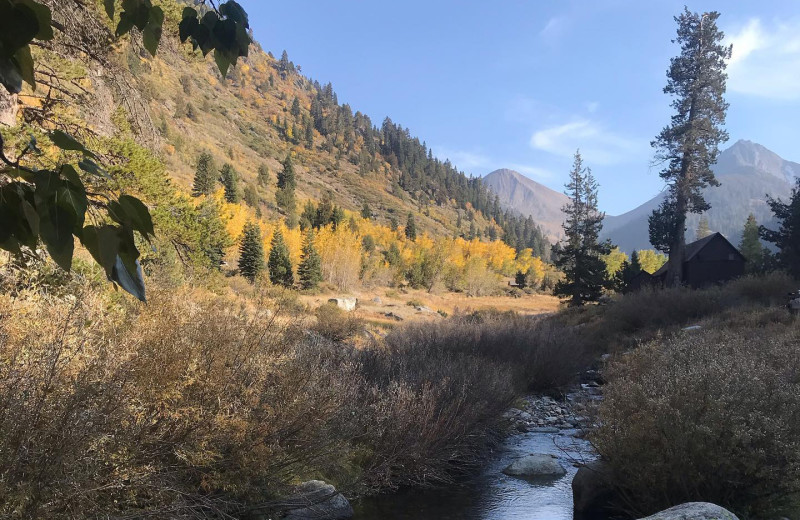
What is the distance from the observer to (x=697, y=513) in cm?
515

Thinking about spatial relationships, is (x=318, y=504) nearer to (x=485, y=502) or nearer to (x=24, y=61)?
(x=485, y=502)

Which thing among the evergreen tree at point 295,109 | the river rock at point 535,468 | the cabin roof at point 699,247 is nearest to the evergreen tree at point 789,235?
the cabin roof at point 699,247

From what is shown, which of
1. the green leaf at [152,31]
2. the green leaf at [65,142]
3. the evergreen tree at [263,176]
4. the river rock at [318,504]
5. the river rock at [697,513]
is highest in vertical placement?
the evergreen tree at [263,176]

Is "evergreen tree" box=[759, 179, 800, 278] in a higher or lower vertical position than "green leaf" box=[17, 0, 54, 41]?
higher

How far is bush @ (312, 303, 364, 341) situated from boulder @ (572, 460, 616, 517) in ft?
44.5

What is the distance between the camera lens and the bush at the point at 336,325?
20.9m

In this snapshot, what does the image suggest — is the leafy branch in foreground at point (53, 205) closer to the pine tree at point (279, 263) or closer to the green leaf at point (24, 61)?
the green leaf at point (24, 61)

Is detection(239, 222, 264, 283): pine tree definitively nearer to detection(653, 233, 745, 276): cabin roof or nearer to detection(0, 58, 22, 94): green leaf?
detection(653, 233, 745, 276): cabin roof

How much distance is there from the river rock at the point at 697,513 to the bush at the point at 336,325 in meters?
15.8

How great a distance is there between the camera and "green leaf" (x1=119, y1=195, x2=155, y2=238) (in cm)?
96

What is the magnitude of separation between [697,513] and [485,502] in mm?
4007

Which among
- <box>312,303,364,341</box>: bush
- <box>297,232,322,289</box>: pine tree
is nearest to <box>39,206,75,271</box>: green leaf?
<box>312,303,364,341</box>: bush

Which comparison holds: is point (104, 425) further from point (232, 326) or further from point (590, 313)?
point (590, 313)

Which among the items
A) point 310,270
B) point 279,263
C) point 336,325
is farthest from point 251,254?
point 336,325
